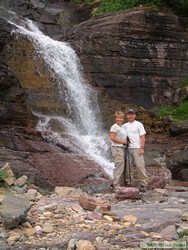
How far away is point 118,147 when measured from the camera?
1025 cm

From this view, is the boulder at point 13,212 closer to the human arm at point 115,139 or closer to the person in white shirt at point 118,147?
the human arm at point 115,139

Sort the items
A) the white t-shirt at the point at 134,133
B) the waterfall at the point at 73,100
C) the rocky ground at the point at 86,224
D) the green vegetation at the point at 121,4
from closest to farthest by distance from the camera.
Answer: the rocky ground at the point at 86,224, the white t-shirt at the point at 134,133, the waterfall at the point at 73,100, the green vegetation at the point at 121,4

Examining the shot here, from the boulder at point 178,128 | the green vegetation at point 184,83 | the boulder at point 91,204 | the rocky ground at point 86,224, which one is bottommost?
the rocky ground at point 86,224

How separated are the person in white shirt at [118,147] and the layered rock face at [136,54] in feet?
41.1

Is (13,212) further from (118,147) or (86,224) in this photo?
(118,147)

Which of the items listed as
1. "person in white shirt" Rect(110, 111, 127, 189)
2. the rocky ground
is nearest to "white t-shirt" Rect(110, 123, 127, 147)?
"person in white shirt" Rect(110, 111, 127, 189)

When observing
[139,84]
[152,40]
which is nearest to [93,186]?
[139,84]

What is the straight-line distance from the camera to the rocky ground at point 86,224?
610 cm

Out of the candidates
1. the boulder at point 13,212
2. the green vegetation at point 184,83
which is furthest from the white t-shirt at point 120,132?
the green vegetation at point 184,83

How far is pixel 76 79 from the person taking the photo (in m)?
21.6

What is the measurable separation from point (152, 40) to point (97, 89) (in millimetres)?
4620

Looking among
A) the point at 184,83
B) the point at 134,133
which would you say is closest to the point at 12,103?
the point at 134,133

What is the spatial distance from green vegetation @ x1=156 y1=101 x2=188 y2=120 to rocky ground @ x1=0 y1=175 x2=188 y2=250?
13278 mm

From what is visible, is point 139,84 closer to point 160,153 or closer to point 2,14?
point 160,153
